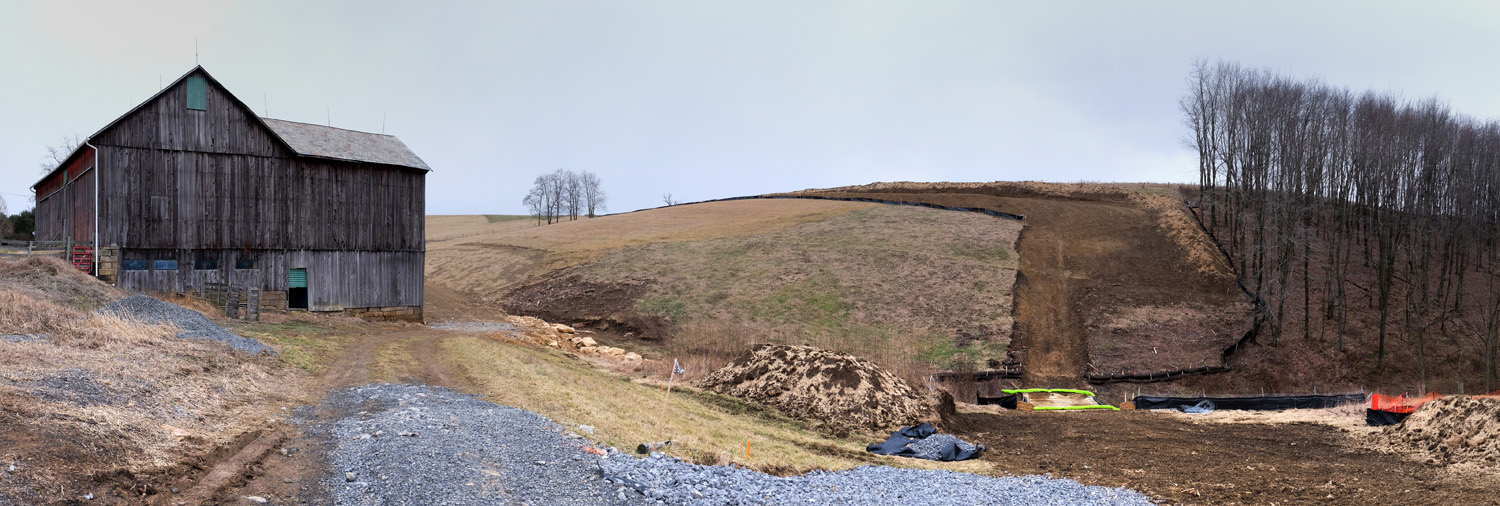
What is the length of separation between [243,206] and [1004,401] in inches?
1232

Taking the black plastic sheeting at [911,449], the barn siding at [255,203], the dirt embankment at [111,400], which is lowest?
the black plastic sheeting at [911,449]

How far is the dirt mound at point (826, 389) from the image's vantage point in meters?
21.4

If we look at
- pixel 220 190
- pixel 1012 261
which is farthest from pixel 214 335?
pixel 1012 261

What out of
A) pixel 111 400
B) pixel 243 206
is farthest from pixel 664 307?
pixel 111 400

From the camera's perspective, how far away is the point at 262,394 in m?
15.4

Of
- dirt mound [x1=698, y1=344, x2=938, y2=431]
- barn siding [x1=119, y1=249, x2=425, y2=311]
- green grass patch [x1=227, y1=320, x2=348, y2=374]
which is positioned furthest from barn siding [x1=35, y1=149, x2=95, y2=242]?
dirt mound [x1=698, y1=344, x2=938, y2=431]

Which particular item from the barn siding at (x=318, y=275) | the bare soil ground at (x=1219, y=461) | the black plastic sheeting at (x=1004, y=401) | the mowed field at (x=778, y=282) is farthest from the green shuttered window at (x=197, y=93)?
the black plastic sheeting at (x=1004, y=401)

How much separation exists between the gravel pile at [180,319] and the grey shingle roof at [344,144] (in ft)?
44.5

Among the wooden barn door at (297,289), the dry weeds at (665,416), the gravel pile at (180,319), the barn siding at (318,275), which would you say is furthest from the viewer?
the wooden barn door at (297,289)

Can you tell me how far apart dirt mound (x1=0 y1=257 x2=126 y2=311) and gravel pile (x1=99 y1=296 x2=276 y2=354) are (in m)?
0.82

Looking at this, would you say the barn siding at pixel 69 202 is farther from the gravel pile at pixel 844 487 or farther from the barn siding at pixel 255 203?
the gravel pile at pixel 844 487

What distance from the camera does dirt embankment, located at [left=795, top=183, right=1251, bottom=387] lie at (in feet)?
128

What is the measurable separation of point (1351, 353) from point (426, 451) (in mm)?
43527

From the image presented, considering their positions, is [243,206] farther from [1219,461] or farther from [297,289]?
[1219,461]
